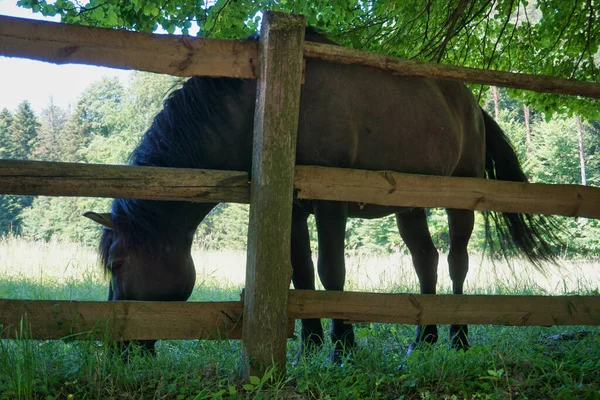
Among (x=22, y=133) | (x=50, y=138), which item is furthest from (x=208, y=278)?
(x=22, y=133)

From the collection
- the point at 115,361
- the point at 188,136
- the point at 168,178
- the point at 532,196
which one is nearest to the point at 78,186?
the point at 168,178

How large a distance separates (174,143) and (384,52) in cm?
481

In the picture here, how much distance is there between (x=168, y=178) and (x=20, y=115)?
40.9 m

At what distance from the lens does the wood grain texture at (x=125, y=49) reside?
9.15ft

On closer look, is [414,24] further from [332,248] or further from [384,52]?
[332,248]

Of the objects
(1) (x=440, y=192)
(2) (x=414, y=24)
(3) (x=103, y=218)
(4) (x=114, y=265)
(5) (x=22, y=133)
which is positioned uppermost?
(5) (x=22, y=133)

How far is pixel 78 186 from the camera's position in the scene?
2795 mm

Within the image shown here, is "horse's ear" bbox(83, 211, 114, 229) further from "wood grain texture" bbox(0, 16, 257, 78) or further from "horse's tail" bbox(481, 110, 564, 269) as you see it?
"horse's tail" bbox(481, 110, 564, 269)

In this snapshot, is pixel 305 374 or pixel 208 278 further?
pixel 208 278

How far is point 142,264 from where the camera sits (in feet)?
12.4

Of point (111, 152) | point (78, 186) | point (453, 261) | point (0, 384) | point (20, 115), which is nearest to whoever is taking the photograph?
point (0, 384)

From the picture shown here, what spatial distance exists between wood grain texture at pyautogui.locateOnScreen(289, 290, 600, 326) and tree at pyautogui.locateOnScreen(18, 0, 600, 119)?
11.8ft

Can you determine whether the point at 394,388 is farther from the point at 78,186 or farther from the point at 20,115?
the point at 20,115

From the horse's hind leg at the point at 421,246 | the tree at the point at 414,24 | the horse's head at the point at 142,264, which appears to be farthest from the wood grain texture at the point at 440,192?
the tree at the point at 414,24
